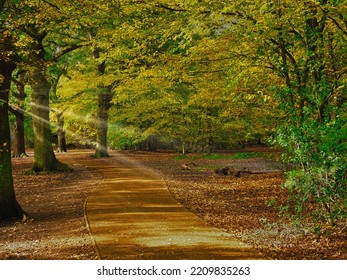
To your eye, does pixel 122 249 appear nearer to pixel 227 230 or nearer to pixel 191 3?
pixel 227 230

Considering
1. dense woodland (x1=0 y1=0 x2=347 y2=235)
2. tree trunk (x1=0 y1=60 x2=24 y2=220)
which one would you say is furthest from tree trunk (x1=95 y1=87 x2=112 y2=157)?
tree trunk (x1=0 y1=60 x2=24 y2=220)

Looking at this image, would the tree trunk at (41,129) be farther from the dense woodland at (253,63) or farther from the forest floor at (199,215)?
the forest floor at (199,215)

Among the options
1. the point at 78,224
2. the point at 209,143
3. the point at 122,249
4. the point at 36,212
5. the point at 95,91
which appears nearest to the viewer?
the point at 122,249

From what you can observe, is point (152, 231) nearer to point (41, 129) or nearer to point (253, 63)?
point (253, 63)

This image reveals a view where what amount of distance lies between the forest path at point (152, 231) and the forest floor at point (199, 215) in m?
0.28

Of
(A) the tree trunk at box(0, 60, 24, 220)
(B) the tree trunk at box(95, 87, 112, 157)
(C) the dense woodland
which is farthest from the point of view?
(B) the tree trunk at box(95, 87, 112, 157)

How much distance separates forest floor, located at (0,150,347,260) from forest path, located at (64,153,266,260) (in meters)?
0.28

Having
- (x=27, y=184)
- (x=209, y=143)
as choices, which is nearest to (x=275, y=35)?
(x=27, y=184)

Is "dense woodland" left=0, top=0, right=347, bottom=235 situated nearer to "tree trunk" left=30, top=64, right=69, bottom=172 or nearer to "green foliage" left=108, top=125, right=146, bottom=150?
"tree trunk" left=30, top=64, right=69, bottom=172

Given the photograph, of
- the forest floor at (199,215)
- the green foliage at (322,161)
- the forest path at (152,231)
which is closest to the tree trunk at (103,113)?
the forest floor at (199,215)

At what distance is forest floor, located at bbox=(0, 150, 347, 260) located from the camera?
735 centimetres

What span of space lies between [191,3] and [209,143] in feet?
79.5

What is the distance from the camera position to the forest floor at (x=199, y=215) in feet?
24.1

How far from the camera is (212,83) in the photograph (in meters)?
16.7
